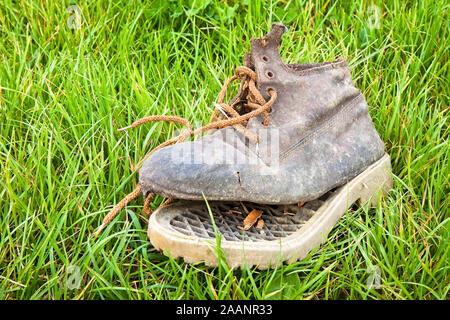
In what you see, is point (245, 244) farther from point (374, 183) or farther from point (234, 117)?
point (374, 183)

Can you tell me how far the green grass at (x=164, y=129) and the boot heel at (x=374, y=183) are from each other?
0.17 feet

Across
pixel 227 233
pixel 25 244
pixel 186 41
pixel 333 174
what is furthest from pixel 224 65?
pixel 25 244

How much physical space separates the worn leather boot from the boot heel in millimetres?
33

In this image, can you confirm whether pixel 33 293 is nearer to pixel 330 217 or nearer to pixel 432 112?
pixel 330 217

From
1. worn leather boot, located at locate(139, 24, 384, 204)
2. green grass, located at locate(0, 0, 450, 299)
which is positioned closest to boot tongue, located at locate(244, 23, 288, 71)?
worn leather boot, located at locate(139, 24, 384, 204)

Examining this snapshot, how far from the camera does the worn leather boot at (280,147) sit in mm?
1633

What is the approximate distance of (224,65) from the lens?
255 centimetres

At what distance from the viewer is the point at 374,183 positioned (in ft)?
6.44

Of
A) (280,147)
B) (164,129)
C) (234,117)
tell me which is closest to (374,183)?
(280,147)

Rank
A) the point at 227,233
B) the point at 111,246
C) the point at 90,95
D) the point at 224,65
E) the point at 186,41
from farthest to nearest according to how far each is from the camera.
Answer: the point at 186,41 < the point at 224,65 < the point at 90,95 < the point at 111,246 < the point at 227,233

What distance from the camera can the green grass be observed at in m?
1.61

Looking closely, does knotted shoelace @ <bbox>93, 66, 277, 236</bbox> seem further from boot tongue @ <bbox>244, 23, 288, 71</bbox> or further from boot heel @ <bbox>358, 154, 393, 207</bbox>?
boot heel @ <bbox>358, 154, 393, 207</bbox>

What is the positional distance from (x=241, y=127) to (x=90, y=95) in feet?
3.00
